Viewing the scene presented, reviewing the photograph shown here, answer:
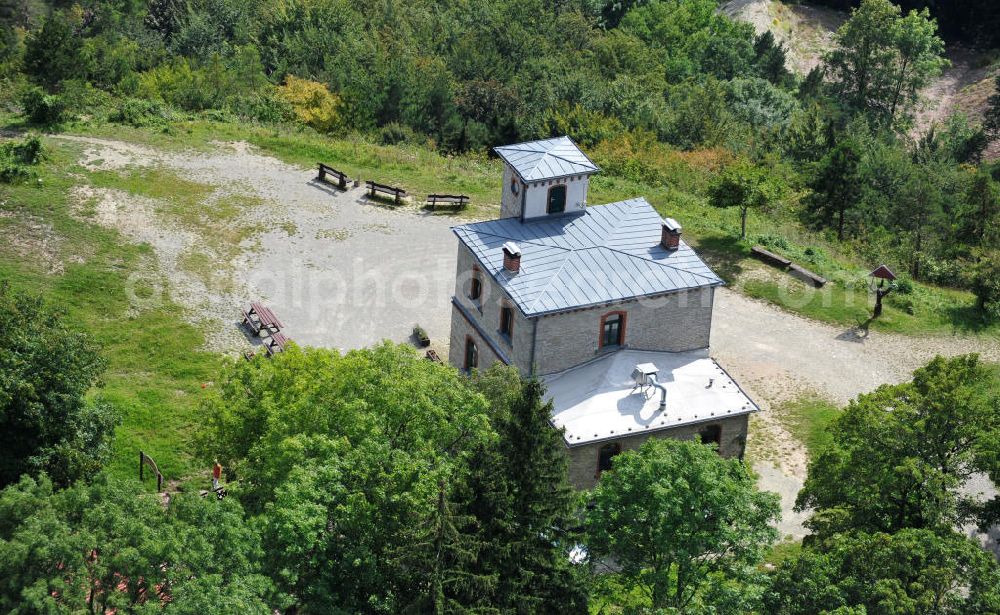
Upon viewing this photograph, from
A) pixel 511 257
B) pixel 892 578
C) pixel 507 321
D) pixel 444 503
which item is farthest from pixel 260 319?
pixel 892 578

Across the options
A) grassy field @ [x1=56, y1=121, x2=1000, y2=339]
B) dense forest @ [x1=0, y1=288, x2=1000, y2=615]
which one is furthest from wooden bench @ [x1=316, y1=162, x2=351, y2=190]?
dense forest @ [x1=0, y1=288, x2=1000, y2=615]

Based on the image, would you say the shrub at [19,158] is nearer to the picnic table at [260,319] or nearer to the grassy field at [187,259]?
the grassy field at [187,259]

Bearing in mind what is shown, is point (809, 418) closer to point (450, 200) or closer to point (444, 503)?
point (444, 503)

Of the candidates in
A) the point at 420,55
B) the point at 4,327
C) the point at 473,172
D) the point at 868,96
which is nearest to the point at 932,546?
the point at 4,327

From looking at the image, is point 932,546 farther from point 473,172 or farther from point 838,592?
point 473,172

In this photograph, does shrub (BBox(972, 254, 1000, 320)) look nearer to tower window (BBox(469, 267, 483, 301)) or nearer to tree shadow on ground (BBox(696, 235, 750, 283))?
tree shadow on ground (BBox(696, 235, 750, 283))
